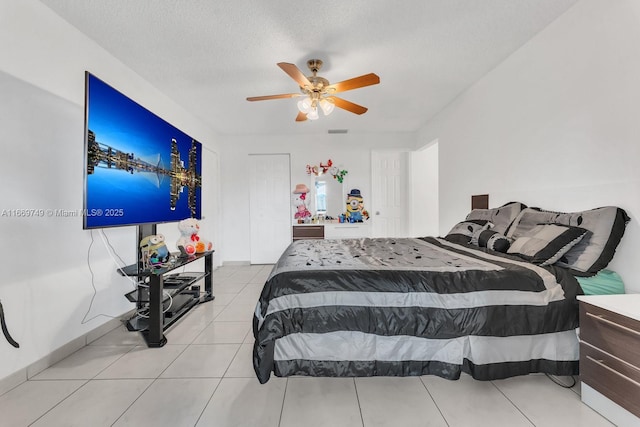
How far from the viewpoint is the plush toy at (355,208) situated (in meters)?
5.34

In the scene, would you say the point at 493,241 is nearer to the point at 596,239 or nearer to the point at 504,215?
the point at 504,215

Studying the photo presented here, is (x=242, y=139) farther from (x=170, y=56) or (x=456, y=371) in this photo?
(x=456, y=371)

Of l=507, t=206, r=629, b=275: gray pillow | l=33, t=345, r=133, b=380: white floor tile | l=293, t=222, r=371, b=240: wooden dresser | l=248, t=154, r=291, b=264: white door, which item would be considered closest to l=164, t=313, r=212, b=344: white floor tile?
l=33, t=345, r=133, b=380: white floor tile

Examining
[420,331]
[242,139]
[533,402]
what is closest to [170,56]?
[242,139]

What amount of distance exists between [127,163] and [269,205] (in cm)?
326

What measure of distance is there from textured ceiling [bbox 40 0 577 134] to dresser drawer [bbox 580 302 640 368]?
2.10 metres

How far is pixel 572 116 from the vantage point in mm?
2086

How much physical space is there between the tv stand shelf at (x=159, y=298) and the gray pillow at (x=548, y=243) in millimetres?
2764

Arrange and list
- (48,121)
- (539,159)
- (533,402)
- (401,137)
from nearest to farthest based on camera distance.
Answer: (533,402) → (48,121) → (539,159) → (401,137)

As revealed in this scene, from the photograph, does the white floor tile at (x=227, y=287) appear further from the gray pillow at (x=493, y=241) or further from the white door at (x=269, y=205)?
the gray pillow at (x=493, y=241)

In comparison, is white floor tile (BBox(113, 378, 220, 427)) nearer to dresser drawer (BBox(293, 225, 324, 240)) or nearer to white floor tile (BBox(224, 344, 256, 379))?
white floor tile (BBox(224, 344, 256, 379))

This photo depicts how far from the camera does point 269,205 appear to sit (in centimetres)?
548

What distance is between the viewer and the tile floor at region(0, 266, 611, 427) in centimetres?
143

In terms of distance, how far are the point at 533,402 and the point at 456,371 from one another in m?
0.41
